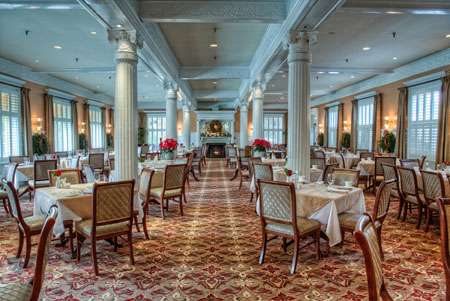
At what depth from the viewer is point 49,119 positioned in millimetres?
12164

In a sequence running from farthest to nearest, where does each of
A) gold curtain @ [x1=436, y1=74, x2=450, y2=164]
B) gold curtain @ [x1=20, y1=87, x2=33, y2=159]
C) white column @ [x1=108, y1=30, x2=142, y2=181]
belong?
gold curtain @ [x1=20, y1=87, x2=33, y2=159], gold curtain @ [x1=436, y1=74, x2=450, y2=164], white column @ [x1=108, y1=30, x2=142, y2=181]

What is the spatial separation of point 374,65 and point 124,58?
9492 millimetres

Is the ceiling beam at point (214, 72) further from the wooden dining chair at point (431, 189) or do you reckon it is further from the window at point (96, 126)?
the window at point (96, 126)

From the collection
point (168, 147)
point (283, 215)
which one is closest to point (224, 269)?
point (283, 215)

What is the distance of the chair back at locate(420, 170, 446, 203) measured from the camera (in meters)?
4.15

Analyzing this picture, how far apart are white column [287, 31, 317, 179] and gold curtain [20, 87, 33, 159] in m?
10.2

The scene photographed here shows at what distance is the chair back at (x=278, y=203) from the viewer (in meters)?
3.04

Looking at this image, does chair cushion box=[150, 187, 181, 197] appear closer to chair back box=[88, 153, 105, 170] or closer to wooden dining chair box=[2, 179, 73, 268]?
wooden dining chair box=[2, 179, 73, 268]

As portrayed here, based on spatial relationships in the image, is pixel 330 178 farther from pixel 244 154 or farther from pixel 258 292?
pixel 244 154

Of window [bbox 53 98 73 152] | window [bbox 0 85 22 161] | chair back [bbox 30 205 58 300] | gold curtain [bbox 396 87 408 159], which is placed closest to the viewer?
chair back [bbox 30 205 58 300]

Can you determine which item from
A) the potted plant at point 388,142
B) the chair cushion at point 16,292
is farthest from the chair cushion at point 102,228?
the potted plant at point 388,142

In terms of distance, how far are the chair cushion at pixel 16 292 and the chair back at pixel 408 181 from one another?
5.17 meters

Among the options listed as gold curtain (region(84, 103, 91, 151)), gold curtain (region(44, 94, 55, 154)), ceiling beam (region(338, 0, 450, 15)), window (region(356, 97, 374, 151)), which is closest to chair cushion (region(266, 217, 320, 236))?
ceiling beam (region(338, 0, 450, 15))

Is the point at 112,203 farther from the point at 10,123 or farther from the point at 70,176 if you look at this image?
the point at 10,123
